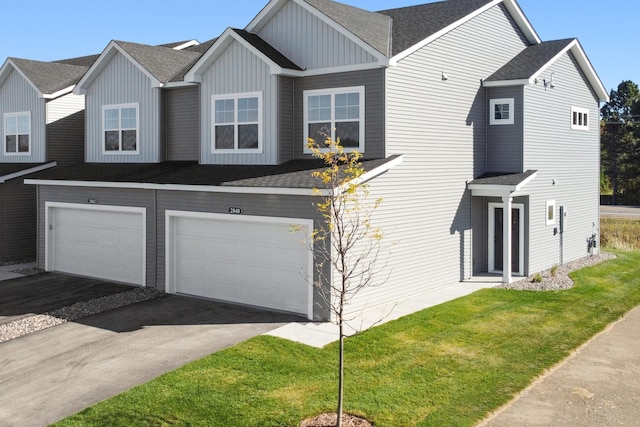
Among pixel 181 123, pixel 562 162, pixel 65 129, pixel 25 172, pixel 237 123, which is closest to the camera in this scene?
pixel 237 123

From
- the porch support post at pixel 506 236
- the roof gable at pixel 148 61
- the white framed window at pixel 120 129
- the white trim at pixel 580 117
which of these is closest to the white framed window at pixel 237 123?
the roof gable at pixel 148 61

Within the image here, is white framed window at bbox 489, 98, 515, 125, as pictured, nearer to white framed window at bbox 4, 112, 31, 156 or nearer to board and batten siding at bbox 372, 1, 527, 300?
board and batten siding at bbox 372, 1, 527, 300

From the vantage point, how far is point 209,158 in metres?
18.6

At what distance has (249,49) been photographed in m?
17.2

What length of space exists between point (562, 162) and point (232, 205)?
1212cm

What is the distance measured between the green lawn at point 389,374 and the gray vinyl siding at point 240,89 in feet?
20.8

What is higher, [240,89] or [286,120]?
[240,89]

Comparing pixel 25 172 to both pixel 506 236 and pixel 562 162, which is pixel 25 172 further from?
pixel 562 162

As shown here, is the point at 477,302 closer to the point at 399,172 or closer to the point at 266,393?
the point at 399,172

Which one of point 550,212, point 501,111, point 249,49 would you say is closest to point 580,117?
point 550,212

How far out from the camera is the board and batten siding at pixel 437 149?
52.9 feet

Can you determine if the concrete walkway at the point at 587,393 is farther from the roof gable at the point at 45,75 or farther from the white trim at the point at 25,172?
the roof gable at the point at 45,75

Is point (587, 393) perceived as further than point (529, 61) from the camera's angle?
No

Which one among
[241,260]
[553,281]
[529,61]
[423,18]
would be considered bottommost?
[553,281]
